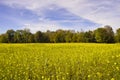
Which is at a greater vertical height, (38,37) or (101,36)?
(38,37)

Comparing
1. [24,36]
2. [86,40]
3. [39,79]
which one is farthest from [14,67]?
[24,36]

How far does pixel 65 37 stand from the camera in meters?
73.6

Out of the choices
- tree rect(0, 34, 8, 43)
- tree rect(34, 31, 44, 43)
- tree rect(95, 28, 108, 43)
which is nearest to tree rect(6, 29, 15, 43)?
tree rect(0, 34, 8, 43)

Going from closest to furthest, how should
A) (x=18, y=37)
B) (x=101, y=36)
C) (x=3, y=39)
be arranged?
(x=101, y=36) → (x=3, y=39) → (x=18, y=37)

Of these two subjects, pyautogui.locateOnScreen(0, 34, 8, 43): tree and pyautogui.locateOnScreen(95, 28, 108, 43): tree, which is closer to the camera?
pyautogui.locateOnScreen(95, 28, 108, 43): tree

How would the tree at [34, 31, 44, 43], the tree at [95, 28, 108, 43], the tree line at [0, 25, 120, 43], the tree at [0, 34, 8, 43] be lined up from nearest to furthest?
the tree at [95, 28, 108, 43] < the tree line at [0, 25, 120, 43] < the tree at [0, 34, 8, 43] < the tree at [34, 31, 44, 43]

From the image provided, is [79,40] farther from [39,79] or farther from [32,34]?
[39,79]

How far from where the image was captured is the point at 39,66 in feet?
28.1

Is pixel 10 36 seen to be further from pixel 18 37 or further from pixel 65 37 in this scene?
pixel 65 37

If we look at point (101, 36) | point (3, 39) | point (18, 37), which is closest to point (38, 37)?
point (18, 37)

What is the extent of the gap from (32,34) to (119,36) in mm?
25229

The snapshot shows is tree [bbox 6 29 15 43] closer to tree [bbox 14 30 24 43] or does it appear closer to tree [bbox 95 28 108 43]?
tree [bbox 14 30 24 43]

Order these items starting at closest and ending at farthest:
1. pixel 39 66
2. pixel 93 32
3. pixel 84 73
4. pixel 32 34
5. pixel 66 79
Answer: pixel 66 79
pixel 84 73
pixel 39 66
pixel 93 32
pixel 32 34

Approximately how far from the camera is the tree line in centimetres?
6650
